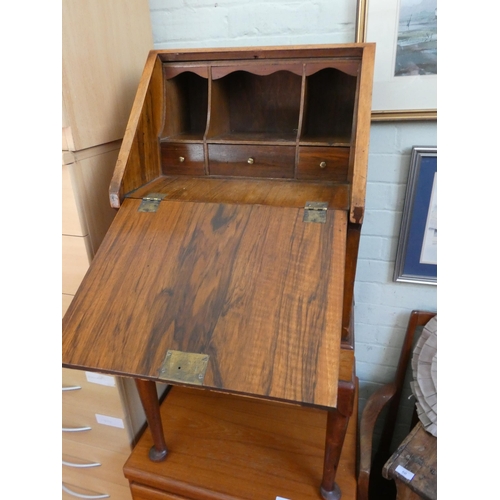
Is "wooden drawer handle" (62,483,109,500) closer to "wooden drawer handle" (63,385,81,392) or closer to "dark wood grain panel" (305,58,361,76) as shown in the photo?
"wooden drawer handle" (63,385,81,392)

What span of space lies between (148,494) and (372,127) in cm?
124

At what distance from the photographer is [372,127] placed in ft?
3.76

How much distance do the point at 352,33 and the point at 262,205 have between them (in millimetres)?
625

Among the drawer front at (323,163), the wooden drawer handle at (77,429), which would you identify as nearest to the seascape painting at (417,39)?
the drawer front at (323,163)

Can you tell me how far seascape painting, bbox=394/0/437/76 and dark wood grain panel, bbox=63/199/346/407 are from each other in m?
0.57

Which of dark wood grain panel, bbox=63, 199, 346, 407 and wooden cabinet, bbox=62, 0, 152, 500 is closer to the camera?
dark wood grain panel, bbox=63, 199, 346, 407

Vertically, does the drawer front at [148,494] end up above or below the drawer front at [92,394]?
below

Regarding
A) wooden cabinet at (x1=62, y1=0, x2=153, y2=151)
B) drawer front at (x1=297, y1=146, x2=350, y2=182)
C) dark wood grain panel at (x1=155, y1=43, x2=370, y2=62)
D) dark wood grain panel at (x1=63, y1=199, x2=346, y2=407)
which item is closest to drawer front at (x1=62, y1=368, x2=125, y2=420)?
dark wood grain panel at (x1=63, y1=199, x2=346, y2=407)

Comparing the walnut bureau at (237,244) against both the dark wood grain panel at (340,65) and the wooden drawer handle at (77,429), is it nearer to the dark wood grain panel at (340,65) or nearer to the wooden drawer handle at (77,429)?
the dark wood grain panel at (340,65)

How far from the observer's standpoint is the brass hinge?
79cm

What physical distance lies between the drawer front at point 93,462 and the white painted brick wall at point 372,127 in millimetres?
1005

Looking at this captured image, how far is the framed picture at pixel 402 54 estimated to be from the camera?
3.29ft

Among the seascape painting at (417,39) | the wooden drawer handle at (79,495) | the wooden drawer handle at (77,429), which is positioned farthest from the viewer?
the wooden drawer handle at (79,495)

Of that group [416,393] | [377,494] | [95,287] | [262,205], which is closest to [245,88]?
[262,205]
